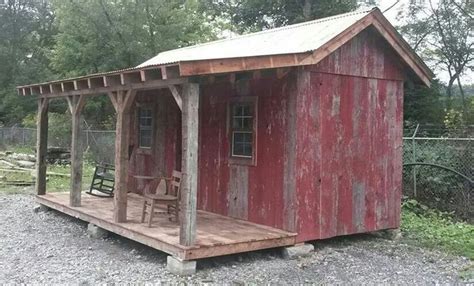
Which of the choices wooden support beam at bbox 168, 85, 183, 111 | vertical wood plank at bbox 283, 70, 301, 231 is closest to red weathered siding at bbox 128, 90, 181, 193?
vertical wood plank at bbox 283, 70, 301, 231

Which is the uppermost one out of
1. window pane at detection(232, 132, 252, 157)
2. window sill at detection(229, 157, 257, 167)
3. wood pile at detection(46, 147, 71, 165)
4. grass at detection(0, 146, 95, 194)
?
window pane at detection(232, 132, 252, 157)

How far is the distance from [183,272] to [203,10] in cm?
2463

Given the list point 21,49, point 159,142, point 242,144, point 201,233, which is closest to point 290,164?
point 242,144

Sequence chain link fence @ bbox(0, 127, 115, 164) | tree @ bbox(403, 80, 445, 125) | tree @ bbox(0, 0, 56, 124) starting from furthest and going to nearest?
1. tree @ bbox(0, 0, 56, 124)
2. chain link fence @ bbox(0, 127, 115, 164)
3. tree @ bbox(403, 80, 445, 125)

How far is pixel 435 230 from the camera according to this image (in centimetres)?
847

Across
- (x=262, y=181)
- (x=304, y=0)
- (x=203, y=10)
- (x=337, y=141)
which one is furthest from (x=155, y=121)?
(x=203, y=10)

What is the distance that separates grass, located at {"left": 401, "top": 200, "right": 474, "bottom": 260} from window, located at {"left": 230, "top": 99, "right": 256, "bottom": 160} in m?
3.05

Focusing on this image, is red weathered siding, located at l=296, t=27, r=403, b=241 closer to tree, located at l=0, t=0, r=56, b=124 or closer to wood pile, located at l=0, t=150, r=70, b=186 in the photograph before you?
wood pile, located at l=0, t=150, r=70, b=186

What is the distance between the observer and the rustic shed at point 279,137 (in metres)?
5.97

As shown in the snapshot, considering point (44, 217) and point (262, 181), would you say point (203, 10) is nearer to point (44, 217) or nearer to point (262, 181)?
point (44, 217)

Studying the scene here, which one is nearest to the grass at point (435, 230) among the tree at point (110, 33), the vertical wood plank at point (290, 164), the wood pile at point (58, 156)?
the vertical wood plank at point (290, 164)

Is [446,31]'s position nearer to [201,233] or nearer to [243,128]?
[243,128]

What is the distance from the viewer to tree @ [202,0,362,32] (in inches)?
860

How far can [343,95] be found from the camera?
7207 mm
